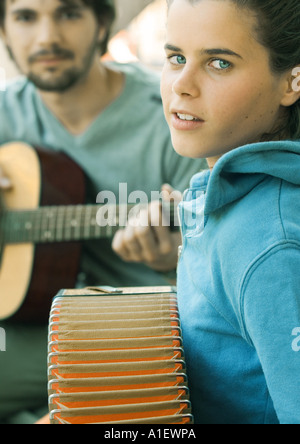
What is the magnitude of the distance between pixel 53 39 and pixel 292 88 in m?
0.94

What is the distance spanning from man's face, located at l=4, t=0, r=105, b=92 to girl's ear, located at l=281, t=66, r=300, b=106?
93 cm

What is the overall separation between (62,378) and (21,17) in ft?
3.72

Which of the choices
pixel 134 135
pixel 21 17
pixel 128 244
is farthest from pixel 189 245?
pixel 21 17

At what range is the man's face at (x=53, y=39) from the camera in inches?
59.7

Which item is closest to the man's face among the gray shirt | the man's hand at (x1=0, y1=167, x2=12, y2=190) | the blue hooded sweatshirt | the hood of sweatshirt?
the gray shirt

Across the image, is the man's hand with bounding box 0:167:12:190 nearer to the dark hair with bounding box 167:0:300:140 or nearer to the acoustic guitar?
the acoustic guitar

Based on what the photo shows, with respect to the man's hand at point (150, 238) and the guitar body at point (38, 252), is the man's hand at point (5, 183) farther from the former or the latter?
the man's hand at point (150, 238)

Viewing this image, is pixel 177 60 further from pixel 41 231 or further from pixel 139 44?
pixel 139 44

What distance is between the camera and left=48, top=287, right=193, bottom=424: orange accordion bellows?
2.41ft

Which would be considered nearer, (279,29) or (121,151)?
(279,29)

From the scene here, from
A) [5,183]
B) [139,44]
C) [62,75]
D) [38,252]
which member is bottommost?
[38,252]

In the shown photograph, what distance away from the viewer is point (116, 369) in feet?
2.46

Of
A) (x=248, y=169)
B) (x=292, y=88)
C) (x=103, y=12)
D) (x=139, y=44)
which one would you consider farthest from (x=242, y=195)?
(x=139, y=44)

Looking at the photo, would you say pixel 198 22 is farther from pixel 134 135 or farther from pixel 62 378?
pixel 134 135
